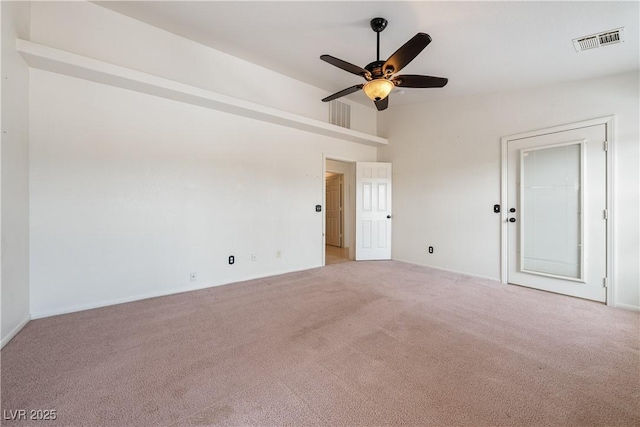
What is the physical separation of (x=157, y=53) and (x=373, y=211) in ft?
13.9

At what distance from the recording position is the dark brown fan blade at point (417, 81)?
2.40 metres

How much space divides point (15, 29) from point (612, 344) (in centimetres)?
581

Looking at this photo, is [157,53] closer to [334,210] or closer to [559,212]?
[334,210]

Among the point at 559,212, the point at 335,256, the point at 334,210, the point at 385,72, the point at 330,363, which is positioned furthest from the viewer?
the point at 334,210

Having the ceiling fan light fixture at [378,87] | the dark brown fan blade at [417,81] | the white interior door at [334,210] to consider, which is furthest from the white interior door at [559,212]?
the white interior door at [334,210]

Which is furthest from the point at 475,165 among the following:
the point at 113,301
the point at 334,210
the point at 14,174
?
the point at 14,174

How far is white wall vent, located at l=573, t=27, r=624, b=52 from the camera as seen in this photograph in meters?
2.38

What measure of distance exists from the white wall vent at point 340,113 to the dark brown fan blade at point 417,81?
2.30 m

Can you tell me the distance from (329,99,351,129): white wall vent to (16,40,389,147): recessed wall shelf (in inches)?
24.4

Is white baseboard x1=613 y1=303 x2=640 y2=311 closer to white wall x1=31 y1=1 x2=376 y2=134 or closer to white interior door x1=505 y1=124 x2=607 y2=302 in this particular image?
white interior door x1=505 y1=124 x2=607 y2=302

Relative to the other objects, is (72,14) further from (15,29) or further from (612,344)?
(612,344)

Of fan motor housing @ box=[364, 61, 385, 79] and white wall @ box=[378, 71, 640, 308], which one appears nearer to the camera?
fan motor housing @ box=[364, 61, 385, 79]

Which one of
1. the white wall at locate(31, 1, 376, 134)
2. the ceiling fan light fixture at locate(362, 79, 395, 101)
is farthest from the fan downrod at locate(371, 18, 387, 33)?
the white wall at locate(31, 1, 376, 134)

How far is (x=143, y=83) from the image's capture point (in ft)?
8.92
